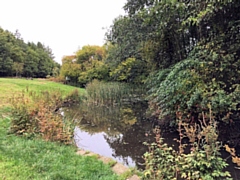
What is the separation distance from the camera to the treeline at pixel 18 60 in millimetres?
21922

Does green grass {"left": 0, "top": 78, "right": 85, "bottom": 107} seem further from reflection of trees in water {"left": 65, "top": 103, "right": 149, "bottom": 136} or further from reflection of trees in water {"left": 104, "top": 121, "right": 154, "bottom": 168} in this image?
reflection of trees in water {"left": 104, "top": 121, "right": 154, "bottom": 168}

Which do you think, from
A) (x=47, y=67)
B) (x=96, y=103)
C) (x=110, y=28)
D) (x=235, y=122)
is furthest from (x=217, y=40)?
(x=47, y=67)

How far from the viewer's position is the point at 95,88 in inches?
476

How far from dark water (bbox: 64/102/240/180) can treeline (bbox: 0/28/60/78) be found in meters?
16.6

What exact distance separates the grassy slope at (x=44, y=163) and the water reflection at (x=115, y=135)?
951mm

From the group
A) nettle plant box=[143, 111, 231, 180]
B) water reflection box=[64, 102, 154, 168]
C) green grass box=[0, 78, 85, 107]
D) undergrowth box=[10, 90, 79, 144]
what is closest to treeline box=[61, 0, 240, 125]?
nettle plant box=[143, 111, 231, 180]

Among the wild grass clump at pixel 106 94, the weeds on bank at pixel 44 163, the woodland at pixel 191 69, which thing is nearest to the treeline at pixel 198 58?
the woodland at pixel 191 69

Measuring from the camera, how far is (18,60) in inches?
941

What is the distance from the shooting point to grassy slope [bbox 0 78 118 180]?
2.58 meters

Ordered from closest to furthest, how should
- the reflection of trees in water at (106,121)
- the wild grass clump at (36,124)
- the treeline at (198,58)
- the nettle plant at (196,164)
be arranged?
the nettle plant at (196,164)
the wild grass clump at (36,124)
the treeline at (198,58)
the reflection of trees in water at (106,121)

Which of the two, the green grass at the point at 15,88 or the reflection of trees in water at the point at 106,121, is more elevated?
the green grass at the point at 15,88

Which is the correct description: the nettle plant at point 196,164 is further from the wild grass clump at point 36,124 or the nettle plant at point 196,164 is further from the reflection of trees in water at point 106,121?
the reflection of trees in water at point 106,121

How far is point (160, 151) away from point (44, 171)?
5.15ft

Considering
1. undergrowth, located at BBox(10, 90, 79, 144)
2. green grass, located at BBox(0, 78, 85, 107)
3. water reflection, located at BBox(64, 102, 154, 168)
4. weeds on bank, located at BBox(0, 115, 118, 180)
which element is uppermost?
green grass, located at BBox(0, 78, 85, 107)
